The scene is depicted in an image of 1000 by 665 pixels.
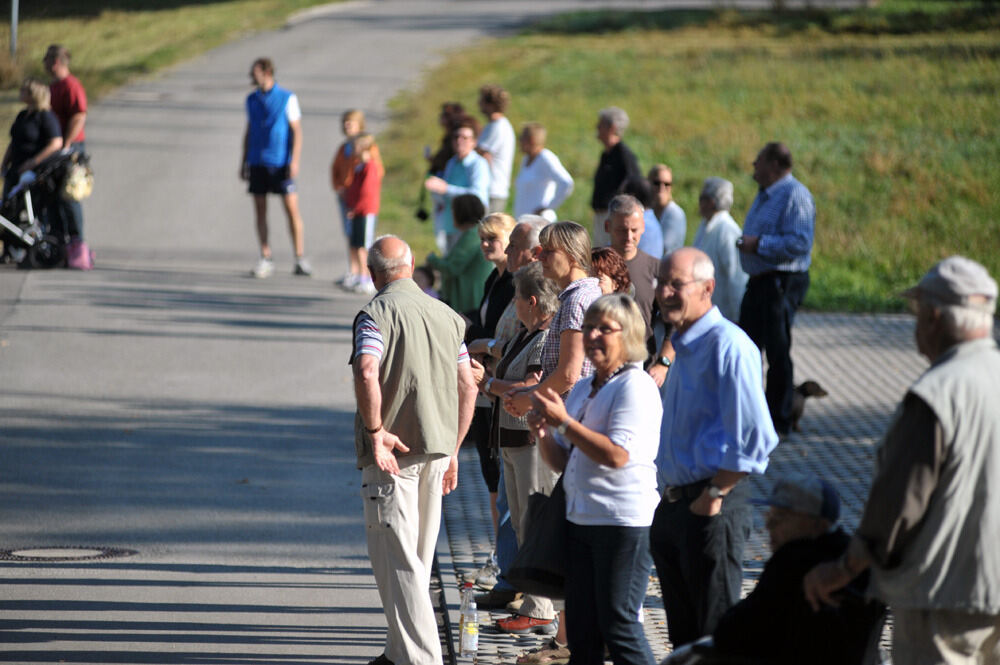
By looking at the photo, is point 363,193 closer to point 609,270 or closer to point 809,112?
point 609,270

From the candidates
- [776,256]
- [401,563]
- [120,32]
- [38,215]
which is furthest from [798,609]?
[120,32]

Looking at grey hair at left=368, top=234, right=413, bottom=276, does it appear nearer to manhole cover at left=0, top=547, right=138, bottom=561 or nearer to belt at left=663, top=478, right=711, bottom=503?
belt at left=663, top=478, right=711, bottom=503

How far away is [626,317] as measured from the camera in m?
5.29

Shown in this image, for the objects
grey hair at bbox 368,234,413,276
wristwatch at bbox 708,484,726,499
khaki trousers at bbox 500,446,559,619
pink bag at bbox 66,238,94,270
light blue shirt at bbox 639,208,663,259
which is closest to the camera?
wristwatch at bbox 708,484,726,499

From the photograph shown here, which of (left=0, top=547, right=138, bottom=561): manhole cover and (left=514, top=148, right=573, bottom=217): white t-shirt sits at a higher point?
(left=514, top=148, right=573, bottom=217): white t-shirt

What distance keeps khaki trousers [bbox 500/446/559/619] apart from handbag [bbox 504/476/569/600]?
43.7 inches

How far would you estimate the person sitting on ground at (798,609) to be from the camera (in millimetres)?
4281

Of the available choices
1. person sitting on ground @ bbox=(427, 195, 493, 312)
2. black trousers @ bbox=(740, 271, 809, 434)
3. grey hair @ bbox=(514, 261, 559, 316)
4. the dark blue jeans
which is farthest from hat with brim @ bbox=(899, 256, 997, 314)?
black trousers @ bbox=(740, 271, 809, 434)

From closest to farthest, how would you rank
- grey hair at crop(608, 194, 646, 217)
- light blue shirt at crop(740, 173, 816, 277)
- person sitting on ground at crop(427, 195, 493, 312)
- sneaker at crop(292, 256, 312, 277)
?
grey hair at crop(608, 194, 646, 217)
person sitting on ground at crop(427, 195, 493, 312)
light blue shirt at crop(740, 173, 816, 277)
sneaker at crop(292, 256, 312, 277)

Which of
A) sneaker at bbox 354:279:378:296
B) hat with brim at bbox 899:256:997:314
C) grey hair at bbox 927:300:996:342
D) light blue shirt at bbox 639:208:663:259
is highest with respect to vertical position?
hat with brim at bbox 899:256:997:314

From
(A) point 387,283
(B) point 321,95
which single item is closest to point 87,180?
(A) point 387,283

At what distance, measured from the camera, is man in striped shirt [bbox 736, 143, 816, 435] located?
33.3 feet

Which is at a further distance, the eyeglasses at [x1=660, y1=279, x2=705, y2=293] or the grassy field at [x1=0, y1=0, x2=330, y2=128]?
the grassy field at [x1=0, y1=0, x2=330, y2=128]

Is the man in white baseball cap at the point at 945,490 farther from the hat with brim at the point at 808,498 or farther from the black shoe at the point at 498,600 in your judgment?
the black shoe at the point at 498,600
